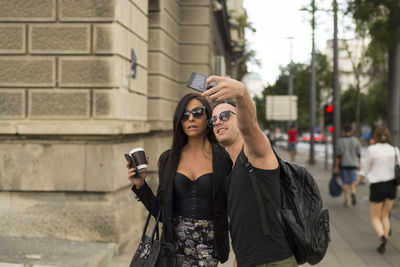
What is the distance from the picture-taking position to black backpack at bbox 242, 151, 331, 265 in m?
2.79

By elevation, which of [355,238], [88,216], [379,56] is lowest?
[355,238]

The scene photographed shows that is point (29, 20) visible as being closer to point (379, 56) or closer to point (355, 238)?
point (355, 238)

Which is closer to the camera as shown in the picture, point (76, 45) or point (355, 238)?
point (76, 45)

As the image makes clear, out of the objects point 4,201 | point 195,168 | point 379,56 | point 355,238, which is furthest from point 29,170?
point 379,56

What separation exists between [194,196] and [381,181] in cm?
504

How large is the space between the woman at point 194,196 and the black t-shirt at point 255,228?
22.8 inches

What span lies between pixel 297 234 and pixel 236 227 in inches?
12.4

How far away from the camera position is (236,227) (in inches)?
113

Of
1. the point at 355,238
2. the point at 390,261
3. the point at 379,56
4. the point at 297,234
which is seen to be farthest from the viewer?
the point at 379,56

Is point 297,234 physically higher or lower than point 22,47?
lower

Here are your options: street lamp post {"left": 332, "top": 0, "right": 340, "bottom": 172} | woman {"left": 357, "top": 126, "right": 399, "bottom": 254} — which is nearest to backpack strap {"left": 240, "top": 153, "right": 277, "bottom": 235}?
woman {"left": 357, "top": 126, "right": 399, "bottom": 254}

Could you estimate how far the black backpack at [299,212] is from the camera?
9.14 ft

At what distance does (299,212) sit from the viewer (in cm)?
289

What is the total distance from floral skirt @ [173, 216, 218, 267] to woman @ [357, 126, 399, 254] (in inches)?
187
